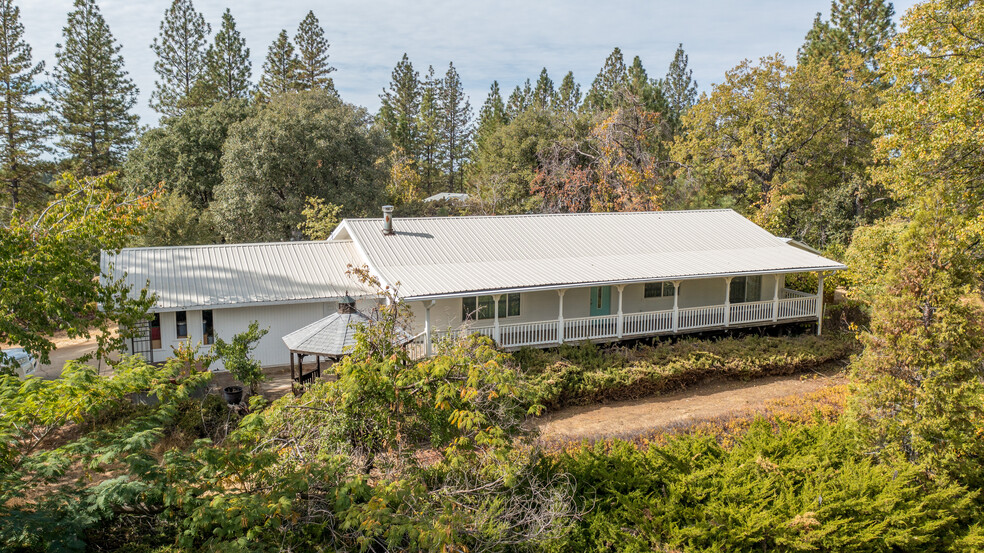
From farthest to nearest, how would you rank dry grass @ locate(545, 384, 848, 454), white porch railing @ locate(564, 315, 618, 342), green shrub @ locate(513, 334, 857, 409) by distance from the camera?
white porch railing @ locate(564, 315, 618, 342) → green shrub @ locate(513, 334, 857, 409) → dry grass @ locate(545, 384, 848, 454)

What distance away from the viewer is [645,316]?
58.3 feet

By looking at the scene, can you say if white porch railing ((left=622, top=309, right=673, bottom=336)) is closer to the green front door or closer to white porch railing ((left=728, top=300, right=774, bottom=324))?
the green front door

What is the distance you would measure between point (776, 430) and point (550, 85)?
57857 mm

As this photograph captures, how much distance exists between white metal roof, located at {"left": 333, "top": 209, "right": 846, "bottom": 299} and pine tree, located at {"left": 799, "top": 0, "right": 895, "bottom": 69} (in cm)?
2212

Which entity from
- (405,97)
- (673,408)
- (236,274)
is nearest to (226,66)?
(405,97)

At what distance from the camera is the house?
16078mm

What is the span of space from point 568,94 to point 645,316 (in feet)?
170

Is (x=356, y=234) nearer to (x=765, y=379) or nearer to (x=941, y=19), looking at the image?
(x=765, y=379)

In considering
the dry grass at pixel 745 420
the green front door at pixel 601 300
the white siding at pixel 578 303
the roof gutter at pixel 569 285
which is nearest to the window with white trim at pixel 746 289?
the white siding at pixel 578 303

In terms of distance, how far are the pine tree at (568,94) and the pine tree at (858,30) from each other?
1148 inches

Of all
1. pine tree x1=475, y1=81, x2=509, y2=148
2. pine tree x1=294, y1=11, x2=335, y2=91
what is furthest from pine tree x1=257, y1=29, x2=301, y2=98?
pine tree x1=475, y1=81, x2=509, y2=148

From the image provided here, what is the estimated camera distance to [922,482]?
344 inches

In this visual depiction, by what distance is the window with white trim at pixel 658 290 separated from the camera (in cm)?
1952

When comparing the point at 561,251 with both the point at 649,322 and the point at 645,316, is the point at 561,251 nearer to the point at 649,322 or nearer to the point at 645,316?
the point at 645,316
